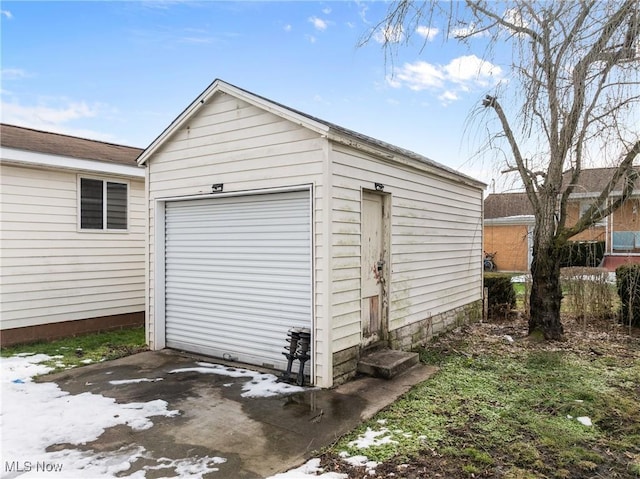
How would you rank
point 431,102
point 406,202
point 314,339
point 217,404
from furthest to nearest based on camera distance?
point 431,102
point 406,202
point 314,339
point 217,404

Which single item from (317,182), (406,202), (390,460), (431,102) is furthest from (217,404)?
(431,102)

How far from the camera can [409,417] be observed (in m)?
3.97

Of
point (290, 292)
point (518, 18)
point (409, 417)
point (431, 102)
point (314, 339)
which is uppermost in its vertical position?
point (518, 18)

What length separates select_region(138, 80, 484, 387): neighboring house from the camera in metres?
4.89

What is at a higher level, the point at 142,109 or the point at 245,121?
the point at 142,109

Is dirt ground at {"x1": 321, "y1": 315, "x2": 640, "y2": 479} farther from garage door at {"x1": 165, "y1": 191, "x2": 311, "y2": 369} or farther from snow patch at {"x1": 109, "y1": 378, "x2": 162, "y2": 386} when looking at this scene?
snow patch at {"x1": 109, "y1": 378, "x2": 162, "y2": 386}

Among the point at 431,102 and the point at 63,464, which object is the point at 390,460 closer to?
the point at 63,464

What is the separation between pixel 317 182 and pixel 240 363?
286cm

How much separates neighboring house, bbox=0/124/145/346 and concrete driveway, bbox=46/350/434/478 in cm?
240

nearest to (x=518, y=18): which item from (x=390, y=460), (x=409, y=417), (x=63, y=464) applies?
(x=409, y=417)

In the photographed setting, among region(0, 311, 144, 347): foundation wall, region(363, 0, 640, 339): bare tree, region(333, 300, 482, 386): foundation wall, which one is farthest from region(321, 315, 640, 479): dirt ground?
region(0, 311, 144, 347): foundation wall

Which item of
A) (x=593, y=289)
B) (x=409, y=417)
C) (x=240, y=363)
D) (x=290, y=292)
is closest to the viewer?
(x=409, y=417)

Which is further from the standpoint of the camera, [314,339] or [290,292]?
[290,292]

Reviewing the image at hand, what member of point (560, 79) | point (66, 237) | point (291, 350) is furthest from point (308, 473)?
point (66, 237)
